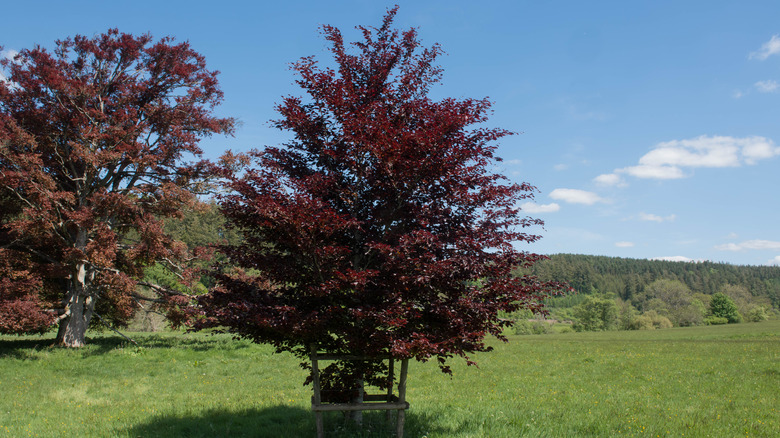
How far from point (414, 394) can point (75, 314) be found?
49.0ft

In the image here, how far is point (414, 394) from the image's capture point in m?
12.6

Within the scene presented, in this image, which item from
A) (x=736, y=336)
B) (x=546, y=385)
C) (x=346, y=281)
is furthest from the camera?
(x=736, y=336)

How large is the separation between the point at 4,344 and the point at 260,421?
713 inches

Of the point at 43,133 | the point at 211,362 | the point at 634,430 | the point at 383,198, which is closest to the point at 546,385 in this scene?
the point at 634,430

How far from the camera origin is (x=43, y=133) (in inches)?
713

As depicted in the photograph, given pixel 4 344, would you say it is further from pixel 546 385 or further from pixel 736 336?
pixel 736 336

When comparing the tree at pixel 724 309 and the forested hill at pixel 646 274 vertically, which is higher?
the forested hill at pixel 646 274

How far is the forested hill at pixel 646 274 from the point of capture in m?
148

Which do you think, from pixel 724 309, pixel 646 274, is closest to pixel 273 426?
pixel 724 309

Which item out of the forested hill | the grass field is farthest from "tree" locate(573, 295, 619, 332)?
the grass field

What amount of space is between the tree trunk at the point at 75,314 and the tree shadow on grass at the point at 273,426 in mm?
12427

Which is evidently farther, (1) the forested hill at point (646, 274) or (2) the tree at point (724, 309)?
(1) the forested hill at point (646, 274)

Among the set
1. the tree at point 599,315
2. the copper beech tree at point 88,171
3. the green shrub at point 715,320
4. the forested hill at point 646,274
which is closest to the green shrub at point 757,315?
the green shrub at point 715,320

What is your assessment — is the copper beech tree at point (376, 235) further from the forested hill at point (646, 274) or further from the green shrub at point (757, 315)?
the forested hill at point (646, 274)
